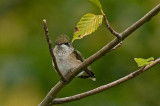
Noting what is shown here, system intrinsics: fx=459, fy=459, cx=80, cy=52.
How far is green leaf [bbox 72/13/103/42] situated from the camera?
342cm

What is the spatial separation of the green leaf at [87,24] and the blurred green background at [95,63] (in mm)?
2670

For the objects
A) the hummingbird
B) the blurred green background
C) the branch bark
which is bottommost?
the blurred green background

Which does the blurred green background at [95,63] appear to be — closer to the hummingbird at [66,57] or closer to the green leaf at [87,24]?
the hummingbird at [66,57]

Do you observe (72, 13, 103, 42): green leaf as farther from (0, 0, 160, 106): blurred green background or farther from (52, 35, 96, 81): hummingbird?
(0, 0, 160, 106): blurred green background

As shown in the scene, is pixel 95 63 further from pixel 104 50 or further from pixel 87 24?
pixel 104 50

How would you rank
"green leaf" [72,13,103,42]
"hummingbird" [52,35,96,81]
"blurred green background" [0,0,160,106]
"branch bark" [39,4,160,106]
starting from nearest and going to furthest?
"branch bark" [39,4,160,106]
"green leaf" [72,13,103,42]
"hummingbird" [52,35,96,81]
"blurred green background" [0,0,160,106]

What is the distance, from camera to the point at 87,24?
3486mm

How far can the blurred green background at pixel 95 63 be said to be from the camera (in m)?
6.48

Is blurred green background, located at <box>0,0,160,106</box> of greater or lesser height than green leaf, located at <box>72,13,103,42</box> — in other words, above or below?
below

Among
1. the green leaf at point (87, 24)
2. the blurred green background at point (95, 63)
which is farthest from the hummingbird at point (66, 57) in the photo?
the green leaf at point (87, 24)

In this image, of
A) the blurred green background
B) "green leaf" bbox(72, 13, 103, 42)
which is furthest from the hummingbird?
"green leaf" bbox(72, 13, 103, 42)

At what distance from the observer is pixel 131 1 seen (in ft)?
22.3

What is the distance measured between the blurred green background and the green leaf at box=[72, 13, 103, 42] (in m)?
2.67

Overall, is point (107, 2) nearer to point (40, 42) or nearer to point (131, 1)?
point (131, 1)
